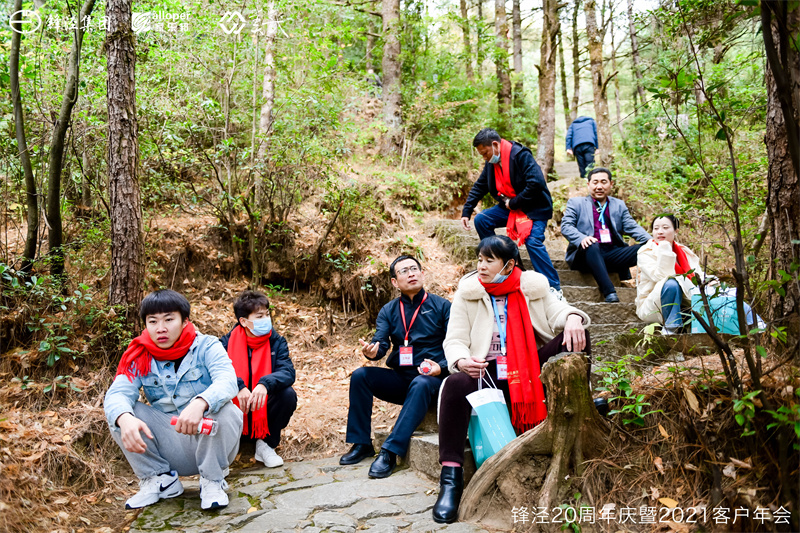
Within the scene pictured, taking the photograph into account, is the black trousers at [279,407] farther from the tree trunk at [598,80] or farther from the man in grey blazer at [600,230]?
the tree trunk at [598,80]

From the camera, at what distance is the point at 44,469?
3.46 metres

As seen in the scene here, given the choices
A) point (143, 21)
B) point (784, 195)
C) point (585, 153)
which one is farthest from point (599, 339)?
point (143, 21)

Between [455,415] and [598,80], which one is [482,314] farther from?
[598,80]

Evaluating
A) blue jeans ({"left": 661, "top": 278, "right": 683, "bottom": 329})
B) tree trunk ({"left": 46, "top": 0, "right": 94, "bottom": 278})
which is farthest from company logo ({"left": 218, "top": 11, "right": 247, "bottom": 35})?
blue jeans ({"left": 661, "top": 278, "right": 683, "bottom": 329})

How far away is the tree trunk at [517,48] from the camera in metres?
15.7

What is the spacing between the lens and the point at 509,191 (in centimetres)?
546

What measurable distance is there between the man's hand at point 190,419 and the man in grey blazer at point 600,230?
4094 mm

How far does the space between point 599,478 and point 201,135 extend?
22.8 ft

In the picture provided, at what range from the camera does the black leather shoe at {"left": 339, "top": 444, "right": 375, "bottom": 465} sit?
13.3ft

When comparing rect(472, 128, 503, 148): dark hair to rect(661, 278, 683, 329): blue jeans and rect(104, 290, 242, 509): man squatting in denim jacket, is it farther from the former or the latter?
rect(104, 290, 242, 509): man squatting in denim jacket

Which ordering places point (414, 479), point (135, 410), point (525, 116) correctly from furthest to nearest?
point (525, 116), point (414, 479), point (135, 410)

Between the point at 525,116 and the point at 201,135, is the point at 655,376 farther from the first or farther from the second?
the point at 525,116

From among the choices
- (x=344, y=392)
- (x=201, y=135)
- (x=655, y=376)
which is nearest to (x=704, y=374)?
(x=655, y=376)

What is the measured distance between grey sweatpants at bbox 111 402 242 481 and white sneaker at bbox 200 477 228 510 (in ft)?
0.13
